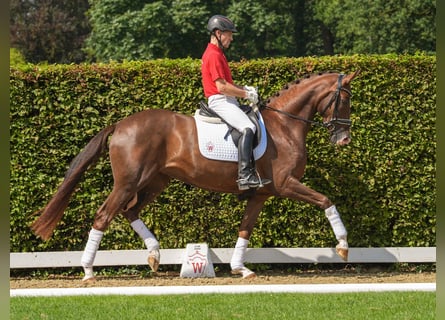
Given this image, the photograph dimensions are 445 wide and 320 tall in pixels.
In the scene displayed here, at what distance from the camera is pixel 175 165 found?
8273 millimetres

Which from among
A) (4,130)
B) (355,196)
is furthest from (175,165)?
(4,130)

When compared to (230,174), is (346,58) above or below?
above

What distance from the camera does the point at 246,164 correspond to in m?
7.91

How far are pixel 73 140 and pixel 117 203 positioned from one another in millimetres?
1627

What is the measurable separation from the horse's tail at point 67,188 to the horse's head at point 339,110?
261cm

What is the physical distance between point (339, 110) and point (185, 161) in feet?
6.45

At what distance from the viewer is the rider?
7.93 metres

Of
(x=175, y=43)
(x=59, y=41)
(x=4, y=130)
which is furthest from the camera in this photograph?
(x=59, y=41)

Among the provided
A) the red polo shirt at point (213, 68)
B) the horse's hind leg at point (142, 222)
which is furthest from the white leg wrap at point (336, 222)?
the horse's hind leg at point (142, 222)

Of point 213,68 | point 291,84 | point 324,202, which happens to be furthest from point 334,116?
point 213,68

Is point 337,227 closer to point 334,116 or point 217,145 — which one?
point 334,116

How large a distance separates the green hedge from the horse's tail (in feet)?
2.86

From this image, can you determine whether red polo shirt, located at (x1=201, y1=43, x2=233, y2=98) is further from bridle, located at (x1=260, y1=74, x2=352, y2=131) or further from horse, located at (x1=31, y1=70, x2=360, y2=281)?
bridle, located at (x1=260, y1=74, x2=352, y2=131)

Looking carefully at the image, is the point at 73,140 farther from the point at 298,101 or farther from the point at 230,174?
the point at 298,101
